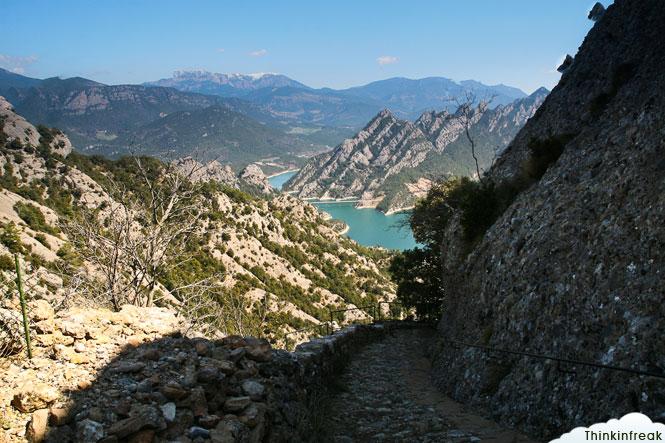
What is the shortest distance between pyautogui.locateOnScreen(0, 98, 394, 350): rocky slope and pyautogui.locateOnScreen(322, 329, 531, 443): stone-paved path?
27.3m

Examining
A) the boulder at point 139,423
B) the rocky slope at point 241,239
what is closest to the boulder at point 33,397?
the boulder at point 139,423

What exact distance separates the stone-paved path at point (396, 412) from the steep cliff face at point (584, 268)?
1.97ft

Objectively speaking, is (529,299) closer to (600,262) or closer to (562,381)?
(600,262)

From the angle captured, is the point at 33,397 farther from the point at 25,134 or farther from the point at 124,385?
the point at 25,134

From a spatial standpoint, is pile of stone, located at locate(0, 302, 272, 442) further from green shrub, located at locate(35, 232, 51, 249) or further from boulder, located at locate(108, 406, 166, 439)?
green shrub, located at locate(35, 232, 51, 249)

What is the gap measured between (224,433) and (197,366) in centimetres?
152

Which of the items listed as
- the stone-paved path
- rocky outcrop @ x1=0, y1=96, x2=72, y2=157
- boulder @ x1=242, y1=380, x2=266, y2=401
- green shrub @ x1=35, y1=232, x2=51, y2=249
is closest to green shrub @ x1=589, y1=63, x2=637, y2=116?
the stone-paved path

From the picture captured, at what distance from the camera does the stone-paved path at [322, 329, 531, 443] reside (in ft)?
23.9

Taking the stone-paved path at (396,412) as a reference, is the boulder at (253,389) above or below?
above

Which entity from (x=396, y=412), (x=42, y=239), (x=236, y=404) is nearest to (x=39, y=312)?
(x=236, y=404)

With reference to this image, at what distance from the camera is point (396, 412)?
29.3 feet

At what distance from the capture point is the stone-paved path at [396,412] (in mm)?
7289

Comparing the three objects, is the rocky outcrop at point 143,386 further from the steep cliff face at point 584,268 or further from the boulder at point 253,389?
the steep cliff face at point 584,268

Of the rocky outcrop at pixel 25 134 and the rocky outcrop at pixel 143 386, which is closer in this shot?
the rocky outcrop at pixel 143 386
